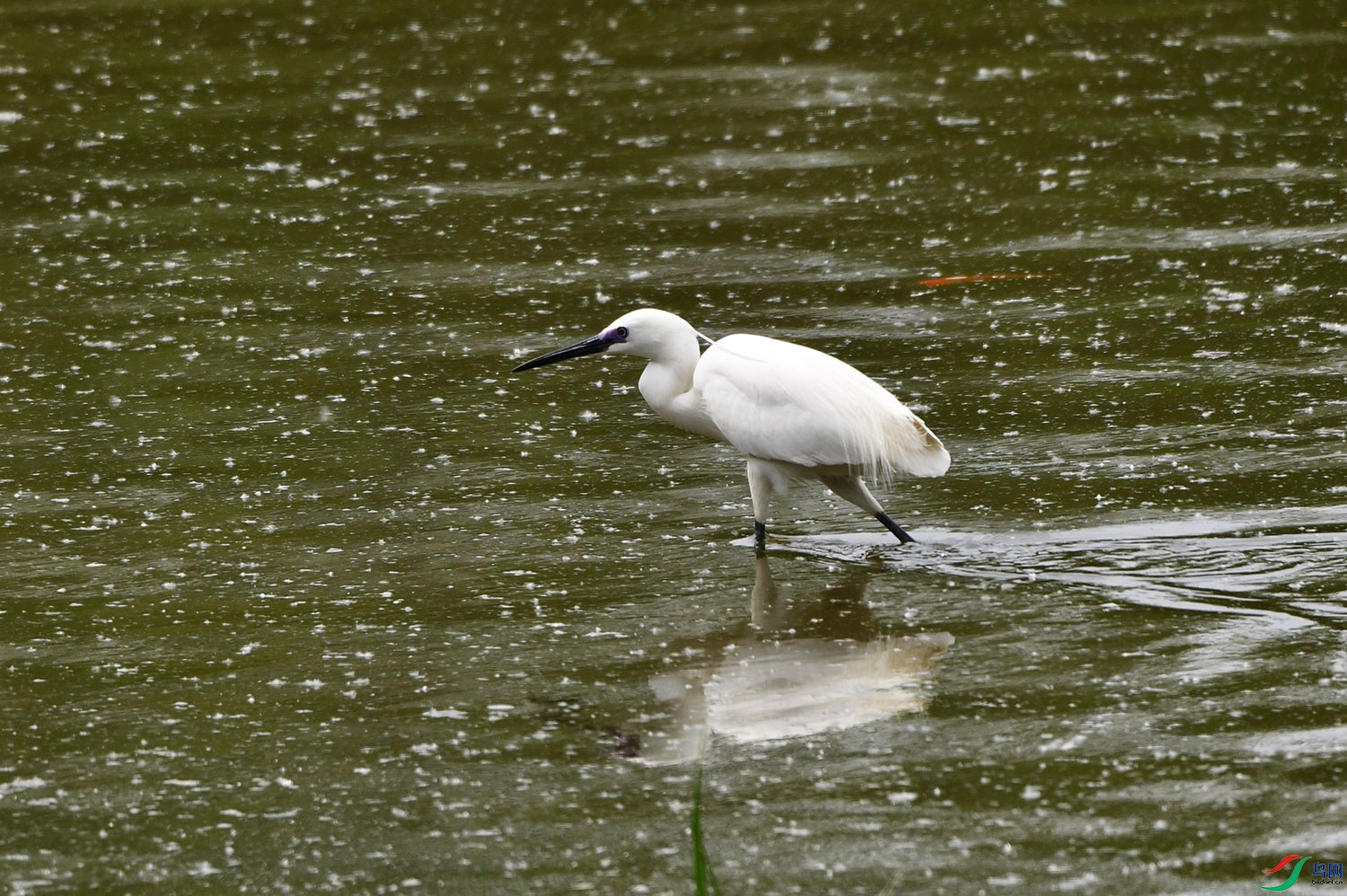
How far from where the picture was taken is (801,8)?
14844 mm

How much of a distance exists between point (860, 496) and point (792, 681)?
114 centimetres

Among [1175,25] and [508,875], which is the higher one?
[1175,25]

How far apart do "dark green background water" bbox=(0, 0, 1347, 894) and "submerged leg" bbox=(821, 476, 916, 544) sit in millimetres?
101

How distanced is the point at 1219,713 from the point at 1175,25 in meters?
10.2

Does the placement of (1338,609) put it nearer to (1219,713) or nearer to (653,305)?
(1219,713)

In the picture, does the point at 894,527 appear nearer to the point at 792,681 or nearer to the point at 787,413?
the point at 787,413

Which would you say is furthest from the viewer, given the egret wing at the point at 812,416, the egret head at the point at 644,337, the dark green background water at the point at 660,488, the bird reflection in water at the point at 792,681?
the egret head at the point at 644,337

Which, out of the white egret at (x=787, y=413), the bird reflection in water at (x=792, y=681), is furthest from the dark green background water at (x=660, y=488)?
the white egret at (x=787, y=413)

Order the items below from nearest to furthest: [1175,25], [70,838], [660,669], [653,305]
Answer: [70,838]
[660,669]
[653,305]
[1175,25]

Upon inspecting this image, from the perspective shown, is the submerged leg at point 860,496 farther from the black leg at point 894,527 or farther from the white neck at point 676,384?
the white neck at point 676,384

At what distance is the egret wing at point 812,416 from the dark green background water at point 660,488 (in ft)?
1.03

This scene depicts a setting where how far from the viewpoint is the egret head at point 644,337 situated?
235 inches

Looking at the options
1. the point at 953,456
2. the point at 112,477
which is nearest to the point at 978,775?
the point at 953,456

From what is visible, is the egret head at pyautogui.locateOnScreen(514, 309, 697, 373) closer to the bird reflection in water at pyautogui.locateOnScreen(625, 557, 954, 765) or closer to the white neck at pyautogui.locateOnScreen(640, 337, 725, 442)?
the white neck at pyautogui.locateOnScreen(640, 337, 725, 442)
